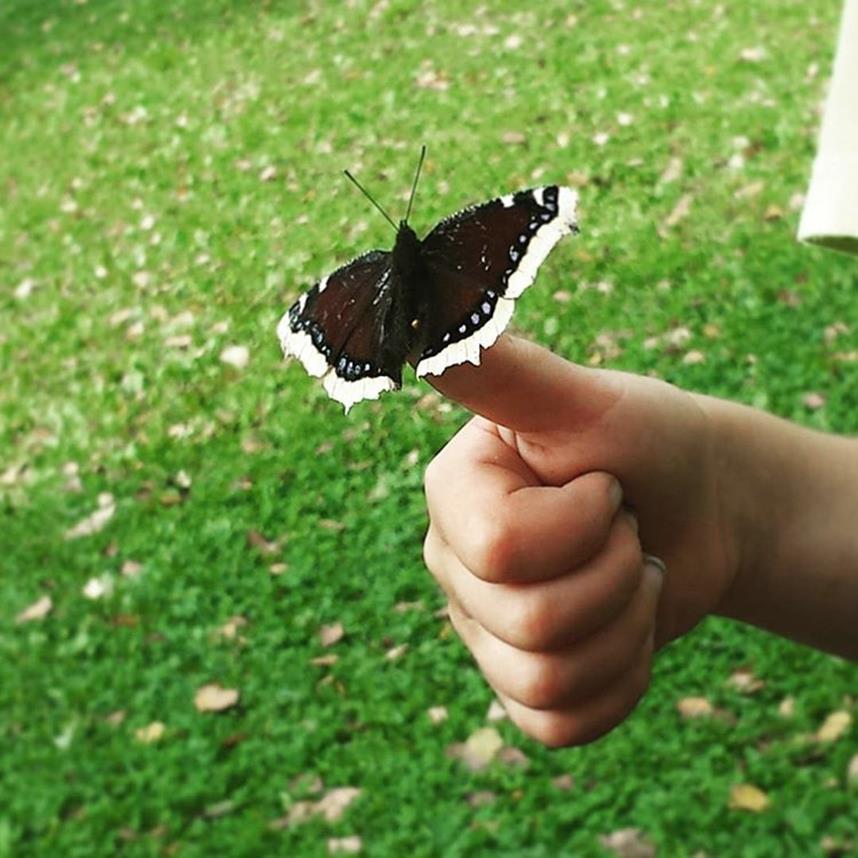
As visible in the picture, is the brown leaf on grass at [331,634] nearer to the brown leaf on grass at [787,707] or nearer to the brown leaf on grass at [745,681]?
the brown leaf on grass at [745,681]

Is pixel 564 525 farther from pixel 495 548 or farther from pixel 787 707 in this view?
pixel 787 707

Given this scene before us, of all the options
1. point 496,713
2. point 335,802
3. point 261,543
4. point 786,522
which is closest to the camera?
point 786,522

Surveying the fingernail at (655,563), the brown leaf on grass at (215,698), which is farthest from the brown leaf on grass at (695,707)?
the fingernail at (655,563)

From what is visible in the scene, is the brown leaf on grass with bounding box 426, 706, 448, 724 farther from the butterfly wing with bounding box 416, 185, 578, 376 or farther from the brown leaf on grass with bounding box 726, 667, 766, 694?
the butterfly wing with bounding box 416, 185, 578, 376

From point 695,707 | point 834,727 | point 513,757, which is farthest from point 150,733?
point 834,727

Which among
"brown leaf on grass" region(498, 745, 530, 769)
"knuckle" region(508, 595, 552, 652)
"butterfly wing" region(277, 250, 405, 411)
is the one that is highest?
"butterfly wing" region(277, 250, 405, 411)

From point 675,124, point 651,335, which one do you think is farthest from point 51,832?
point 675,124

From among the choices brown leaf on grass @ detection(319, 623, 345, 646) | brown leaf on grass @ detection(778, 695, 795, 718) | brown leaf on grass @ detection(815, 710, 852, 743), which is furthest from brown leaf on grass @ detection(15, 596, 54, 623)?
brown leaf on grass @ detection(815, 710, 852, 743)
